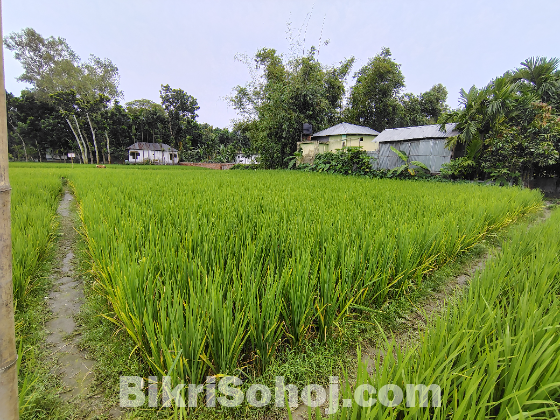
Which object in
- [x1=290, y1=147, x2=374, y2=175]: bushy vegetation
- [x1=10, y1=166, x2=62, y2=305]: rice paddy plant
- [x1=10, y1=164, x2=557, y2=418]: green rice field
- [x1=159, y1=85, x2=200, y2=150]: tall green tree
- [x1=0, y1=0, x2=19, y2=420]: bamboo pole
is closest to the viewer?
[x1=0, y1=0, x2=19, y2=420]: bamboo pole

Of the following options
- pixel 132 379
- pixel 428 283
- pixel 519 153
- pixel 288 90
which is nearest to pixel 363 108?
pixel 288 90

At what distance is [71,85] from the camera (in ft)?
72.6

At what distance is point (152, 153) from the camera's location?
34125 mm

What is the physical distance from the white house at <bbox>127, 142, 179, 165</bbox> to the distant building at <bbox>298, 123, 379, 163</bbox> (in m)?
23.1

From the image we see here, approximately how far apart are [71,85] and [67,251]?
26.8 m

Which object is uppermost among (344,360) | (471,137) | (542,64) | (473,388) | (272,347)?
(542,64)

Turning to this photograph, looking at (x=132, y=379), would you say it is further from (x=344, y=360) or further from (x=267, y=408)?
(x=344, y=360)

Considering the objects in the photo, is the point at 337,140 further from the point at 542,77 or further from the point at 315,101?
the point at 542,77

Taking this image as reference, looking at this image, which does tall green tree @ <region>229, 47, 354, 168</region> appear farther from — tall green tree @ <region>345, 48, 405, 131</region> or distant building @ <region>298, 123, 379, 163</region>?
tall green tree @ <region>345, 48, 405, 131</region>

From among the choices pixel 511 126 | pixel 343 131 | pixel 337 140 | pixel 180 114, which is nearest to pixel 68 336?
pixel 511 126

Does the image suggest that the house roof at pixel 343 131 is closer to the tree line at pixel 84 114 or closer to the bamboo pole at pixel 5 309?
the tree line at pixel 84 114

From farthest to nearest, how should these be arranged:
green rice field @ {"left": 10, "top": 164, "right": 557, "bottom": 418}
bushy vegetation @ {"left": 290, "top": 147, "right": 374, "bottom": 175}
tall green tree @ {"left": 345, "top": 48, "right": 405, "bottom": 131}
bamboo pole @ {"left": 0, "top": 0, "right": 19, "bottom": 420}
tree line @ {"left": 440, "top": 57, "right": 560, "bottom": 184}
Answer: tall green tree @ {"left": 345, "top": 48, "right": 405, "bottom": 131} → bushy vegetation @ {"left": 290, "top": 147, "right": 374, "bottom": 175} → tree line @ {"left": 440, "top": 57, "right": 560, "bottom": 184} → green rice field @ {"left": 10, "top": 164, "right": 557, "bottom": 418} → bamboo pole @ {"left": 0, "top": 0, "right": 19, "bottom": 420}

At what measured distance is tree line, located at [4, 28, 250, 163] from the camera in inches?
872

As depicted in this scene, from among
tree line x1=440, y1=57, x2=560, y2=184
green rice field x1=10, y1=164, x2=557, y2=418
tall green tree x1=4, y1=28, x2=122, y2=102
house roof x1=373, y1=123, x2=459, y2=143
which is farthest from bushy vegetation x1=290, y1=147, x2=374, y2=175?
tall green tree x1=4, y1=28, x2=122, y2=102
